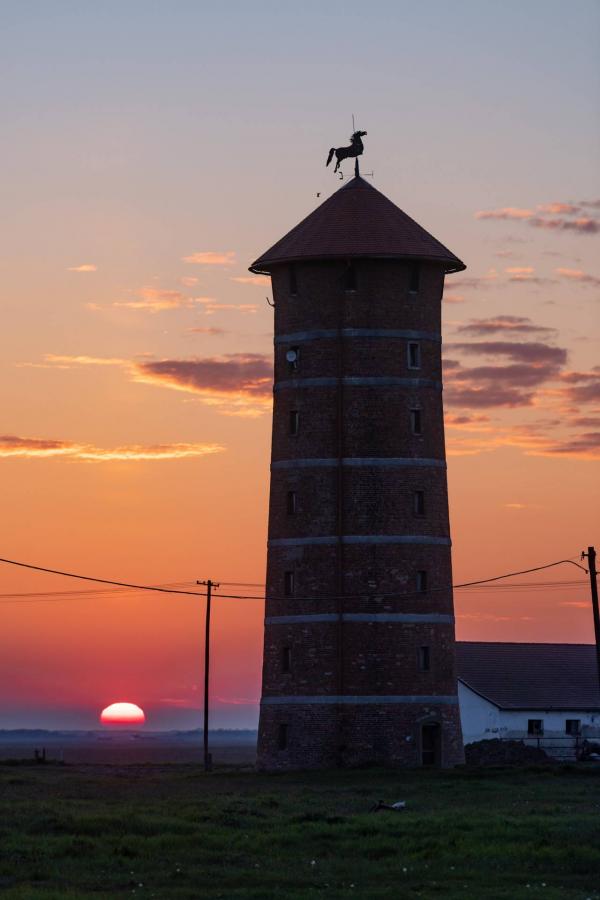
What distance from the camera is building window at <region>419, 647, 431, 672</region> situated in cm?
6794

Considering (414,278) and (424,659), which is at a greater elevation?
(414,278)

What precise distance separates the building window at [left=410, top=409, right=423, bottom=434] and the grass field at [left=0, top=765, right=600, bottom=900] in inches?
670

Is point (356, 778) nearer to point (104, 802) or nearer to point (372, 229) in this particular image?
point (104, 802)

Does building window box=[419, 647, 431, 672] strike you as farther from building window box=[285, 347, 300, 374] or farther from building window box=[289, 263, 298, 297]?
building window box=[289, 263, 298, 297]

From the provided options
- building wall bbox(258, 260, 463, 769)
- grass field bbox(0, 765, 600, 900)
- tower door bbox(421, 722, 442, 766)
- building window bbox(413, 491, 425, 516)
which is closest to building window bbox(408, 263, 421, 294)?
building wall bbox(258, 260, 463, 769)

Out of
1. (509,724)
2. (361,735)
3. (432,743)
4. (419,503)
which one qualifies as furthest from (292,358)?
(509,724)

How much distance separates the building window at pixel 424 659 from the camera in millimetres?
67938

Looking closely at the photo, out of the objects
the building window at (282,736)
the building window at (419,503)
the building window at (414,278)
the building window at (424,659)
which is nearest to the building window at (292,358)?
the building window at (414,278)

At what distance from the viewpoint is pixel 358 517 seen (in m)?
67.8

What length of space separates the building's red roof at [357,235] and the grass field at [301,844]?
22.7 meters

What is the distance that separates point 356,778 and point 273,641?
27.1ft

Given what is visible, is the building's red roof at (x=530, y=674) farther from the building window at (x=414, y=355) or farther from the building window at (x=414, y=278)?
the building window at (x=414, y=278)

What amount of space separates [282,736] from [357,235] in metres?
20.0

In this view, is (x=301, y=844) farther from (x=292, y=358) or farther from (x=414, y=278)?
(x=414, y=278)
